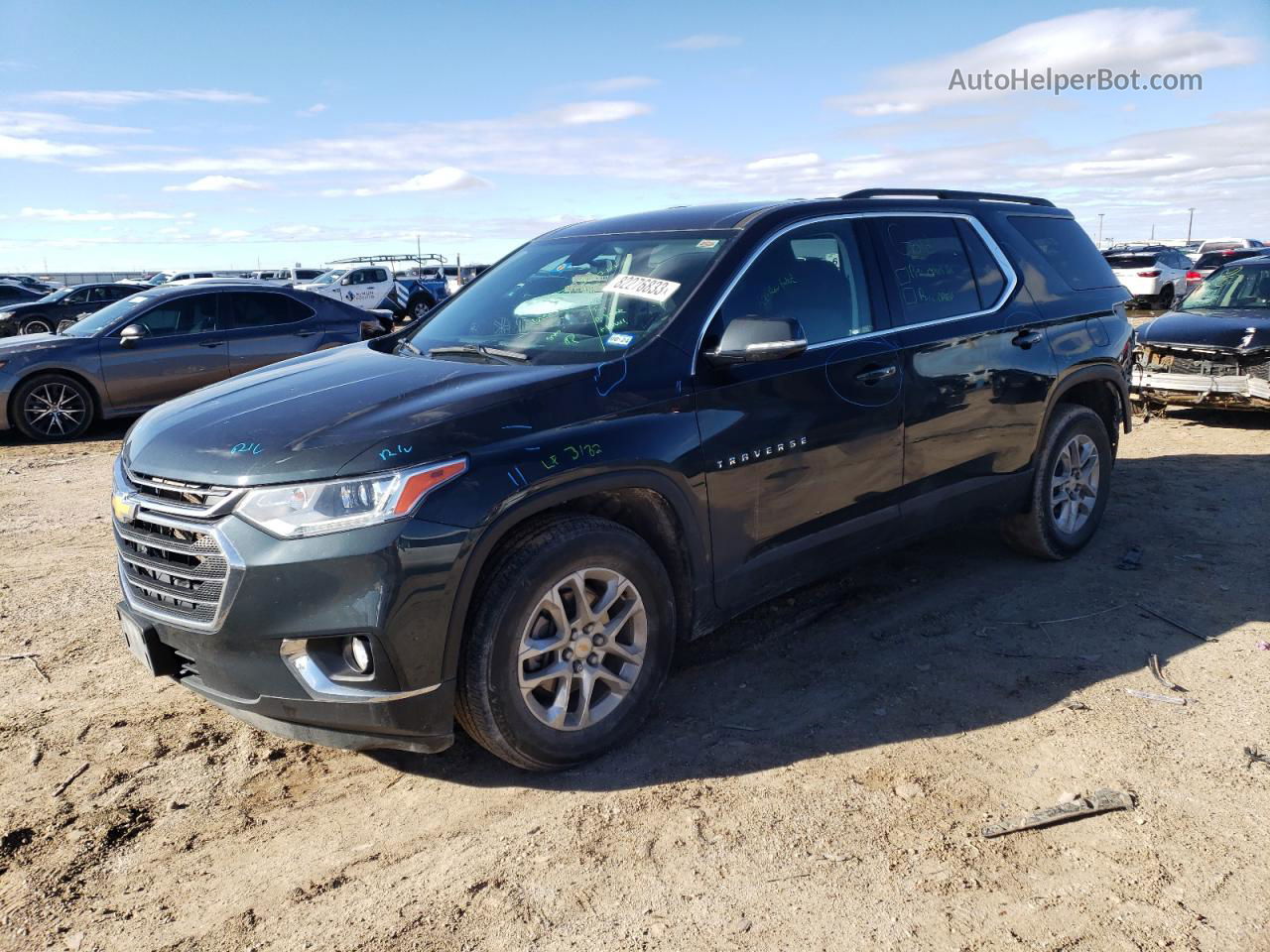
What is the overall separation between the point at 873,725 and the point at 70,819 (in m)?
2.77

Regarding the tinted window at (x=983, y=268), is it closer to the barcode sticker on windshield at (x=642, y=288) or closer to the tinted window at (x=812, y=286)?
the tinted window at (x=812, y=286)

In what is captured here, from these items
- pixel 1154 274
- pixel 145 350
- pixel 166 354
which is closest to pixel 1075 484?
pixel 166 354

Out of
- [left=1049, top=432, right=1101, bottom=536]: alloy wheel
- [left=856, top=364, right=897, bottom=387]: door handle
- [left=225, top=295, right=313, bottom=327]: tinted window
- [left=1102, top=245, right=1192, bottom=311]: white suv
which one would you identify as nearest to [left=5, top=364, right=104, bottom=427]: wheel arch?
[left=225, top=295, right=313, bottom=327]: tinted window

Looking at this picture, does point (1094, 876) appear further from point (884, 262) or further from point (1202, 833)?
point (884, 262)

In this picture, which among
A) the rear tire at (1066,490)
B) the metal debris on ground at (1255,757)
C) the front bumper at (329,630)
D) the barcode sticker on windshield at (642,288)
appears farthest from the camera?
the rear tire at (1066,490)

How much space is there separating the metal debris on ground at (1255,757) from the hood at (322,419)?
267 cm

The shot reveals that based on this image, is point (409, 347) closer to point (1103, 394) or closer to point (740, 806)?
point (740, 806)

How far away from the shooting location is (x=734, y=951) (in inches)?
99.9

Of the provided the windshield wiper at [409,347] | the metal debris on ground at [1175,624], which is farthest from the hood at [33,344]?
the metal debris on ground at [1175,624]

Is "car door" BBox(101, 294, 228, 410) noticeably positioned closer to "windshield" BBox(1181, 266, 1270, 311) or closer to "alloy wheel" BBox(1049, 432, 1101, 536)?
"alloy wheel" BBox(1049, 432, 1101, 536)

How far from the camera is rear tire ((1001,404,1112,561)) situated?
17.4ft

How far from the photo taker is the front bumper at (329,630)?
2869 mm

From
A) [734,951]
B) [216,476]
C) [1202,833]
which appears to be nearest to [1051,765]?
[1202,833]

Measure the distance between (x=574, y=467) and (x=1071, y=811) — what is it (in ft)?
6.32
